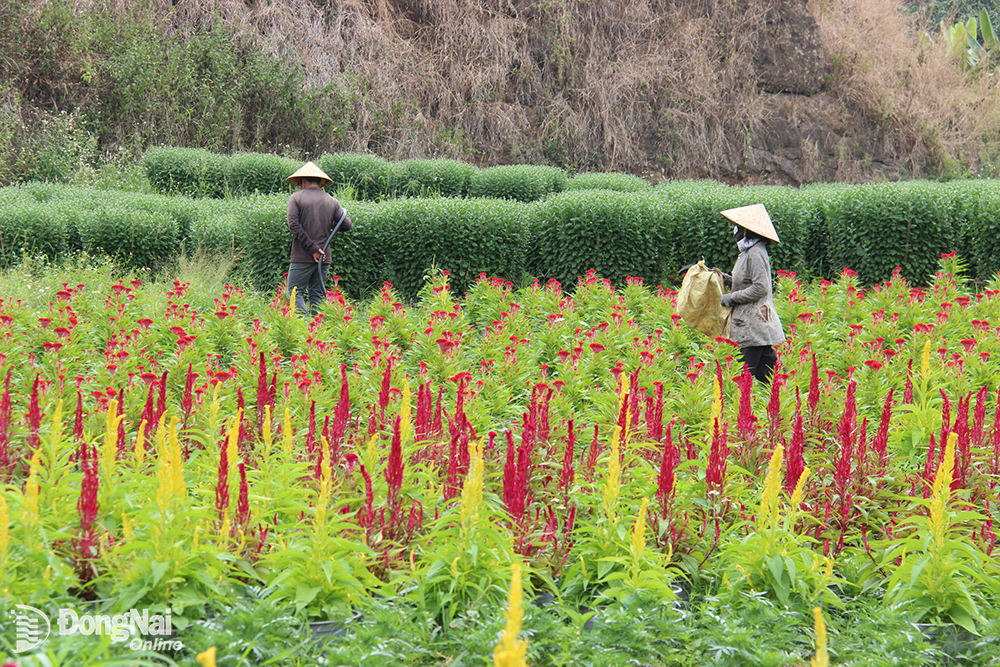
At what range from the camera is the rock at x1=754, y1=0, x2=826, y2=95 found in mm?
23672

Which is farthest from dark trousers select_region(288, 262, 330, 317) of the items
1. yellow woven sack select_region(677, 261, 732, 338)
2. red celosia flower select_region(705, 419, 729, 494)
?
red celosia flower select_region(705, 419, 729, 494)

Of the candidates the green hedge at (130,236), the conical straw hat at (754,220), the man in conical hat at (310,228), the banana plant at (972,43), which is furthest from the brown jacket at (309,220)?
the banana plant at (972,43)

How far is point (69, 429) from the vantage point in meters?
4.11

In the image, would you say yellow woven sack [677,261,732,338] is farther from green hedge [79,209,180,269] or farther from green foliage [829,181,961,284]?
green hedge [79,209,180,269]

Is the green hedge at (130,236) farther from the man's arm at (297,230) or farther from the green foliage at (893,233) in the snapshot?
the green foliage at (893,233)

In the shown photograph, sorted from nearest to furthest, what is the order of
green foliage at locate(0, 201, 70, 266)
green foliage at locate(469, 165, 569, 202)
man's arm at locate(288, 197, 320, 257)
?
man's arm at locate(288, 197, 320, 257) → green foliage at locate(0, 201, 70, 266) → green foliage at locate(469, 165, 569, 202)

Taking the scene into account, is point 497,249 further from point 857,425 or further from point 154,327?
point 857,425

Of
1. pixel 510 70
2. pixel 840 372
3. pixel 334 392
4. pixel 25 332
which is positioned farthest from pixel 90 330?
pixel 510 70

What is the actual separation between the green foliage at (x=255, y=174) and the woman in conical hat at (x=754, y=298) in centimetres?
1150

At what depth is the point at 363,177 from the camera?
16047 mm

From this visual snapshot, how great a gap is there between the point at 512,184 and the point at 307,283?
26.3ft

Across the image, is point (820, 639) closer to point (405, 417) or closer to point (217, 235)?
point (405, 417)

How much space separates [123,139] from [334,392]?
16.3m

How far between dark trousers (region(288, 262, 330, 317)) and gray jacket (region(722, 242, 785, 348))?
451cm
